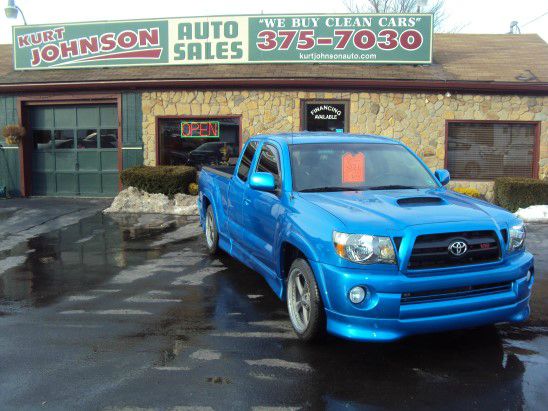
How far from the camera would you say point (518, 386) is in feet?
11.9

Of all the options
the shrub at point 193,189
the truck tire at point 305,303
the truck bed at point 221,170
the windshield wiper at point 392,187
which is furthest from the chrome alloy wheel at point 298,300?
the shrub at point 193,189

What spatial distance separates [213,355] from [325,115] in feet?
33.8

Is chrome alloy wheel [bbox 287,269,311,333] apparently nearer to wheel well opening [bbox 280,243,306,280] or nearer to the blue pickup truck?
the blue pickup truck

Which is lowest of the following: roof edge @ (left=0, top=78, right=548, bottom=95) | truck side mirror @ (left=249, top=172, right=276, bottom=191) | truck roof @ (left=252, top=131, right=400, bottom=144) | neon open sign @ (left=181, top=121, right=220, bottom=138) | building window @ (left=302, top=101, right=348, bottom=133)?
truck side mirror @ (left=249, top=172, right=276, bottom=191)

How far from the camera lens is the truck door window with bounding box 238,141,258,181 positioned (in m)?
6.14

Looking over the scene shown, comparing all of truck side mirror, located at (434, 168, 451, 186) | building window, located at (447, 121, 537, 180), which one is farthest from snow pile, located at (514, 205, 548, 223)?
truck side mirror, located at (434, 168, 451, 186)

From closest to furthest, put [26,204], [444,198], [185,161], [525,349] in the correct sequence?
[525,349] → [444,198] → [26,204] → [185,161]

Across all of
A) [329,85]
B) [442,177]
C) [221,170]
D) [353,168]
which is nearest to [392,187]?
[353,168]

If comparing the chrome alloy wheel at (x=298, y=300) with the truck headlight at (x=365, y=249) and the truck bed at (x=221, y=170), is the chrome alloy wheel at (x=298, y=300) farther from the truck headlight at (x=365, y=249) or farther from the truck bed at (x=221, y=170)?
the truck bed at (x=221, y=170)

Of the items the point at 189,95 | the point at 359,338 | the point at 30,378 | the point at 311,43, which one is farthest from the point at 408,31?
the point at 30,378

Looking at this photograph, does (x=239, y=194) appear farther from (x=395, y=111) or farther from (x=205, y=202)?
(x=395, y=111)

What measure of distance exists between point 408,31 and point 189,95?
Answer: 6.00 metres

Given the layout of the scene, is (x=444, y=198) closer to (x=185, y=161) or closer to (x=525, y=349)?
(x=525, y=349)

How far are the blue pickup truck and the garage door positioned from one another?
10.5m
